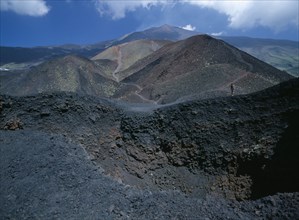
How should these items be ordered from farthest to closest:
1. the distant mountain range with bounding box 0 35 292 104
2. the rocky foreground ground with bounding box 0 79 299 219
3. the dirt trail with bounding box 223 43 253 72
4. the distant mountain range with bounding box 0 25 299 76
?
the distant mountain range with bounding box 0 25 299 76
the dirt trail with bounding box 223 43 253 72
the distant mountain range with bounding box 0 35 292 104
the rocky foreground ground with bounding box 0 79 299 219

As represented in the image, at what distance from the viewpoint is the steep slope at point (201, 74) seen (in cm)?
2638

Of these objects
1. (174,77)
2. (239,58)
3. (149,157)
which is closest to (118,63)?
(174,77)

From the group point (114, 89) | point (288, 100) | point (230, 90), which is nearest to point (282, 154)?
point (288, 100)

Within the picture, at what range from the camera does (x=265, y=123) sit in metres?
10.0

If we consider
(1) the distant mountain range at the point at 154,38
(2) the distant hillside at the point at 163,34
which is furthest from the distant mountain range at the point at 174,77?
(2) the distant hillside at the point at 163,34

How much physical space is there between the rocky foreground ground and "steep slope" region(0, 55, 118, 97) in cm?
2115

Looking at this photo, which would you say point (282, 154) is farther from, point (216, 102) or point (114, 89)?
point (114, 89)

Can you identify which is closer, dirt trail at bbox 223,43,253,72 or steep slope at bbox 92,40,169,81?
dirt trail at bbox 223,43,253,72

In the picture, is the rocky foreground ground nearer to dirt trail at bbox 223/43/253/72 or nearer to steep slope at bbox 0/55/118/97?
dirt trail at bbox 223/43/253/72

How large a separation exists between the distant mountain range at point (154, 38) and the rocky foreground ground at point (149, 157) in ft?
250

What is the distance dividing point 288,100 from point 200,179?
3.89 metres

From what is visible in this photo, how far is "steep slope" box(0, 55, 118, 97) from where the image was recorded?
33188 mm

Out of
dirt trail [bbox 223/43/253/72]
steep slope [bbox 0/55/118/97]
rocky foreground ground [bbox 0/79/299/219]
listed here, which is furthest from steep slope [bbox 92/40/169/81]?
rocky foreground ground [bbox 0/79/299/219]

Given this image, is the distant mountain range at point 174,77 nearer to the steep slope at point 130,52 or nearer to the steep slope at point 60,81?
the steep slope at point 60,81
